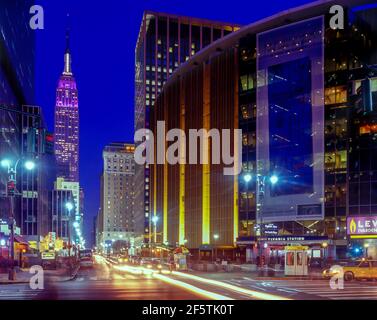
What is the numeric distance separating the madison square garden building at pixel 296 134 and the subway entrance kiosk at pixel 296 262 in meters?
19.1

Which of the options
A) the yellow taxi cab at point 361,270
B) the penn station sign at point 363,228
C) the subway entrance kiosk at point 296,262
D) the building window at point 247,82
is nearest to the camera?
the yellow taxi cab at point 361,270

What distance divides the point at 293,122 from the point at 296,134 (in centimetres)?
193

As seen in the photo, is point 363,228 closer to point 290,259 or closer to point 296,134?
point 290,259

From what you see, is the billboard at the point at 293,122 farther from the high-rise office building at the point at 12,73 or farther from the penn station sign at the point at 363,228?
the high-rise office building at the point at 12,73

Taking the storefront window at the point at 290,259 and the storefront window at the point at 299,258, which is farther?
the storefront window at the point at 290,259

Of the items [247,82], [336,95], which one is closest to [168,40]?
[247,82]

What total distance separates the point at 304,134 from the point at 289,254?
44.4 metres

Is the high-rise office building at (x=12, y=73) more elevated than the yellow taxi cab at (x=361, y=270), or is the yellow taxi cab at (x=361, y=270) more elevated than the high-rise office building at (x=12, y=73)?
the high-rise office building at (x=12, y=73)

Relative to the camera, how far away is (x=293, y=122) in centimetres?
8675

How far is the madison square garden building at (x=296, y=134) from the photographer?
3081 inches

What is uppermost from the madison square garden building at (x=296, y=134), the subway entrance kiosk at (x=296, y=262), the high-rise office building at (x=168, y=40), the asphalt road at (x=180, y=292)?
the high-rise office building at (x=168, y=40)

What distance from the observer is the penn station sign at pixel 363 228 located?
5981 cm

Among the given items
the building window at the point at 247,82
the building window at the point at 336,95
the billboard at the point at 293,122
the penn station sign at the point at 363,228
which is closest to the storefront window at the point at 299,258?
the penn station sign at the point at 363,228

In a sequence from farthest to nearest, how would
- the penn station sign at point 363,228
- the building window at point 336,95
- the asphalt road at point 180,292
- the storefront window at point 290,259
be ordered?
the building window at point 336,95 → the penn station sign at point 363,228 → the storefront window at point 290,259 → the asphalt road at point 180,292
